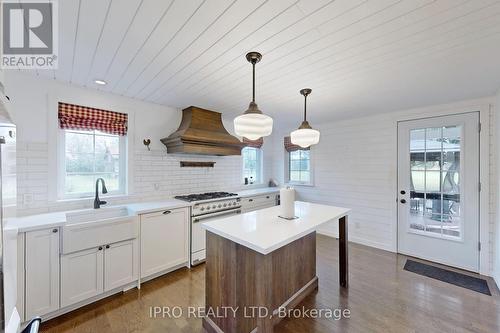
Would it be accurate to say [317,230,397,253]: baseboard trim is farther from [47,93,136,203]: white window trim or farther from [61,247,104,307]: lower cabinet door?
[47,93,136,203]: white window trim

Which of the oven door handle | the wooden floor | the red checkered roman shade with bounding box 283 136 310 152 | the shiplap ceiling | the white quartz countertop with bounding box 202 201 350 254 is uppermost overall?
the shiplap ceiling

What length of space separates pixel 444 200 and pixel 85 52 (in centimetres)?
464

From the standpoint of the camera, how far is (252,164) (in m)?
5.00

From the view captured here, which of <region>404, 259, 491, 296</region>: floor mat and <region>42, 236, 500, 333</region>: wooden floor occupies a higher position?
<region>404, 259, 491, 296</region>: floor mat

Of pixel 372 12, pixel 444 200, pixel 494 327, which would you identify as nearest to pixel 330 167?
pixel 444 200

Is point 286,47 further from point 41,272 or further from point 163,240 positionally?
point 41,272

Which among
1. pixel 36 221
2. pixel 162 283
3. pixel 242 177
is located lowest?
pixel 162 283

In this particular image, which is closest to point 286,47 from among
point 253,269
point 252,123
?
point 252,123

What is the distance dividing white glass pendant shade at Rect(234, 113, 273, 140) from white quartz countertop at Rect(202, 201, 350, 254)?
767 mm

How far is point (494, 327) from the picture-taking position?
1.89 metres

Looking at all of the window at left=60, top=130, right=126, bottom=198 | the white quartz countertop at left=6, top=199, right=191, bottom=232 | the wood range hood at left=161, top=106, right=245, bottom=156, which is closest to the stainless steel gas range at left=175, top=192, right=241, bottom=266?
the white quartz countertop at left=6, top=199, right=191, bottom=232

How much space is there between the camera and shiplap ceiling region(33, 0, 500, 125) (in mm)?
1273

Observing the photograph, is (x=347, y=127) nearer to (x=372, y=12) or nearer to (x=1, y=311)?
(x=372, y=12)

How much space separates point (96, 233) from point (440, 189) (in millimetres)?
4490
